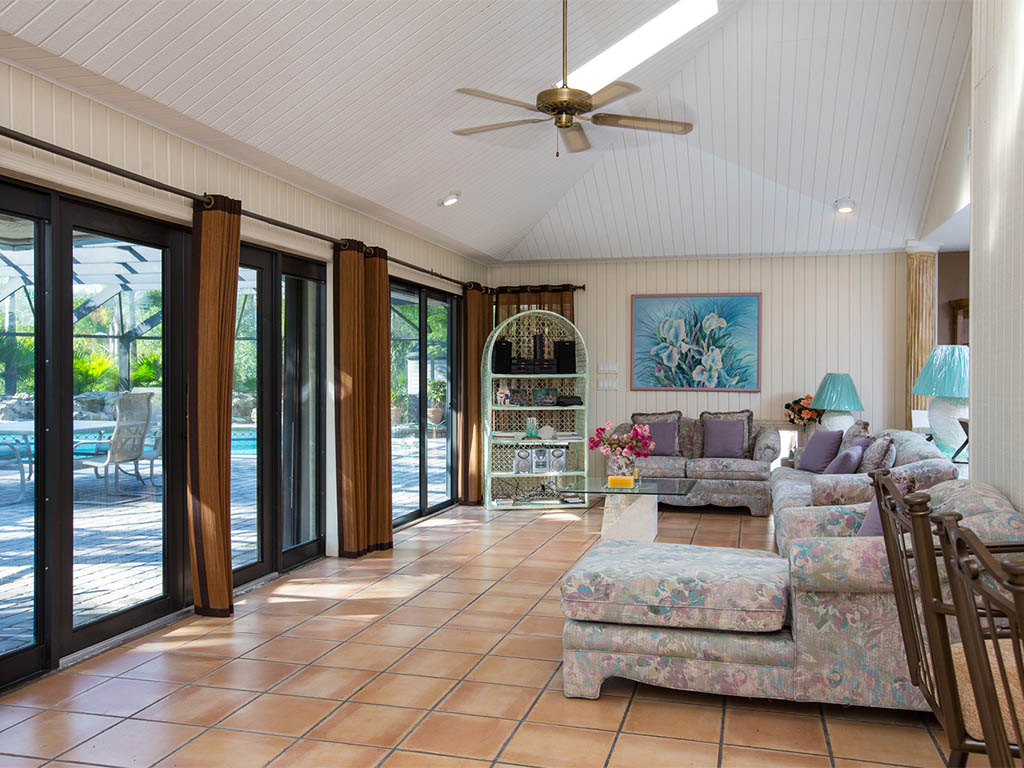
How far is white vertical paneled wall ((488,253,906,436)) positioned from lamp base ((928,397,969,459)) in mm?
3144

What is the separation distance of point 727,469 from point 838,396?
130cm

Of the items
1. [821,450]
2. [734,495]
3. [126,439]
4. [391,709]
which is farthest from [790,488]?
[126,439]

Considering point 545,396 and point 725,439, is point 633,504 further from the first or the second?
point 545,396

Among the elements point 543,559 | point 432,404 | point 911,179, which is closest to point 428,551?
point 543,559

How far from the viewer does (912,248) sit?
8016 mm

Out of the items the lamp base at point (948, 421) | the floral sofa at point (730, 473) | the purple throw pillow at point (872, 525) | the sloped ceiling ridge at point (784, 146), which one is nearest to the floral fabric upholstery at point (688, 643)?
the purple throw pillow at point (872, 525)

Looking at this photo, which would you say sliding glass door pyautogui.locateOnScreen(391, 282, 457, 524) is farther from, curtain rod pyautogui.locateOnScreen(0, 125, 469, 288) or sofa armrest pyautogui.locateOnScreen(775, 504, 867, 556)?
sofa armrest pyautogui.locateOnScreen(775, 504, 867, 556)

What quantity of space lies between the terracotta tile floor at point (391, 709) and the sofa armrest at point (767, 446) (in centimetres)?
411

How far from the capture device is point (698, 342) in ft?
29.0

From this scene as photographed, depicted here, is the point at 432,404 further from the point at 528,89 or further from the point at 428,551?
the point at 528,89

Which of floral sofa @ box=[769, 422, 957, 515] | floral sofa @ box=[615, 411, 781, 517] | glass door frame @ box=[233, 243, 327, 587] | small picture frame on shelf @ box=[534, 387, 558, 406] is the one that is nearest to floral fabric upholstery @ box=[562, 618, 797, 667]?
floral sofa @ box=[769, 422, 957, 515]

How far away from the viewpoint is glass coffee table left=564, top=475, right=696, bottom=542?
5.62 meters

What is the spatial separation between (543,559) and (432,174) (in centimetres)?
288

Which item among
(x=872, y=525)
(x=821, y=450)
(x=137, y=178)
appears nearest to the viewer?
(x=872, y=525)
